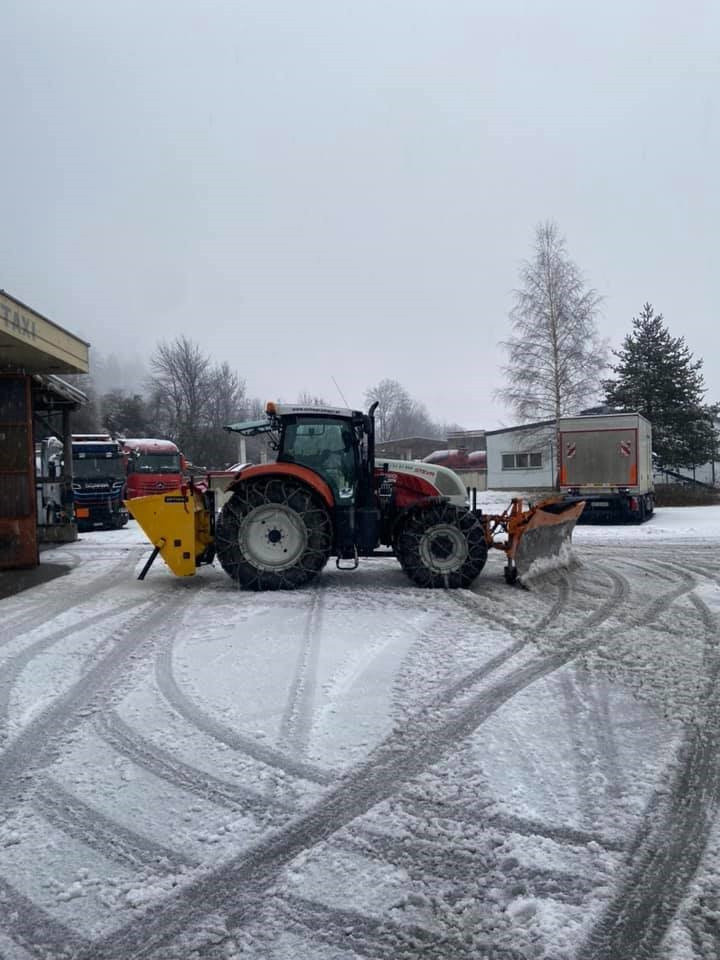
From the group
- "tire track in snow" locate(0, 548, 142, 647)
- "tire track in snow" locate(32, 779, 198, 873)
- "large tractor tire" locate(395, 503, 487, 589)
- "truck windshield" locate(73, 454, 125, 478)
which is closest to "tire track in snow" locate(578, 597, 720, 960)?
"tire track in snow" locate(32, 779, 198, 873)

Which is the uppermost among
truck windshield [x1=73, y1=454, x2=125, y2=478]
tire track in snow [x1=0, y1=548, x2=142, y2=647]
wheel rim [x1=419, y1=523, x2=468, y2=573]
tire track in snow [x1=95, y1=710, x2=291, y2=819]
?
truck windshield [x1=73, y1=454, x2=125, y2=478]

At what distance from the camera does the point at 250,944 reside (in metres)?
2.56

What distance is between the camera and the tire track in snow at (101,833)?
10.0ft

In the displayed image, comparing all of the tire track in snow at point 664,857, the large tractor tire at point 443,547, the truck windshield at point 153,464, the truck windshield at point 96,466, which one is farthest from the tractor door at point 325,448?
the truck windshield at point 153,464

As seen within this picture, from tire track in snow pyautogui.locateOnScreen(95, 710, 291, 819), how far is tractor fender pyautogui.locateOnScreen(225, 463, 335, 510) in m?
4.15

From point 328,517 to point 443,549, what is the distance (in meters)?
1.40

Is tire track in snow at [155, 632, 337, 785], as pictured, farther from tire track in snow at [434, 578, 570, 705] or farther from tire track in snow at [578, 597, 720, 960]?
tire track in snow at [578, 597, 720, 960]

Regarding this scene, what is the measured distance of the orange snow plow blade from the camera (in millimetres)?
8672

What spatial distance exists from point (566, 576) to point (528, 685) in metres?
4.71

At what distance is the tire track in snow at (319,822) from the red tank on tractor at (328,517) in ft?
10.1

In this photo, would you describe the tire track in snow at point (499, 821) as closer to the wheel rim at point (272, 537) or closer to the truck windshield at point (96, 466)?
the wheel rim at point (272, 537)

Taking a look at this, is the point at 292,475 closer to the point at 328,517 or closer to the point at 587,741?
the point at 328,517

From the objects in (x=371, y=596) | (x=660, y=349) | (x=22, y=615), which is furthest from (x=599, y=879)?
(x=660, y=349)

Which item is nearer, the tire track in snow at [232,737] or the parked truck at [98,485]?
the tire track in snow at [232,737]
